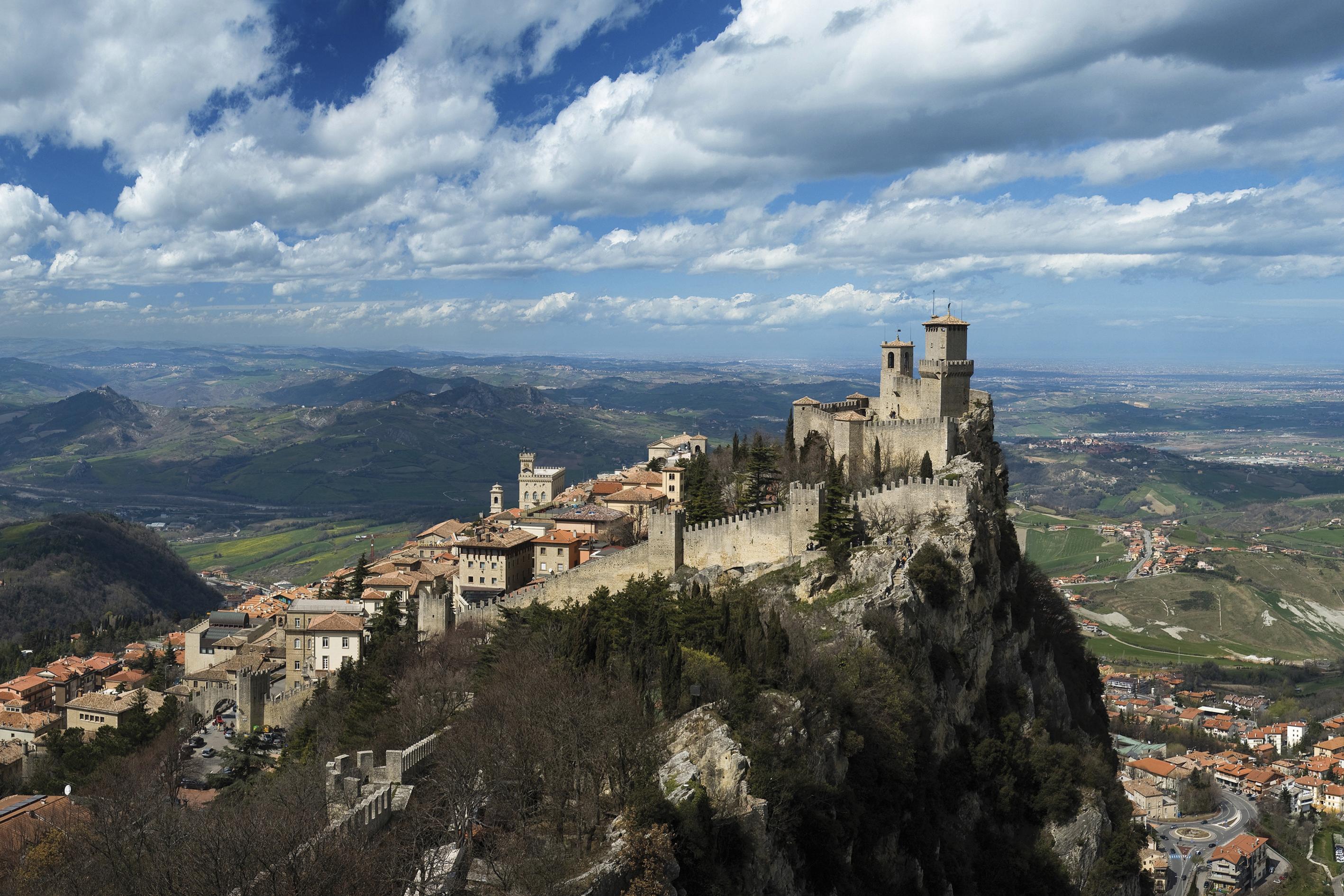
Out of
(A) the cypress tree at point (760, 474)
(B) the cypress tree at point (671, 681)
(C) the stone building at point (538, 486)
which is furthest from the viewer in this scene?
(C) the stone building at point (538, 486)

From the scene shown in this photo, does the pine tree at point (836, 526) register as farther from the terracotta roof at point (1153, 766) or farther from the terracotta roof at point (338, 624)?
the terracotta roof at point (1153, 766)

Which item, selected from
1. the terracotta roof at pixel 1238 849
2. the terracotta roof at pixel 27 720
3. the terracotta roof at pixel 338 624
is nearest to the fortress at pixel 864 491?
the terracotta roof at pixel 338 624

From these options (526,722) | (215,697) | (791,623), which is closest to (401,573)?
(215,697)

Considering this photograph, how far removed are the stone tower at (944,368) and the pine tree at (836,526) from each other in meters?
10.2

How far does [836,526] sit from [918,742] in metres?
9.53

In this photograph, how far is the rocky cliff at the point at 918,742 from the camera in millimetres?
30453

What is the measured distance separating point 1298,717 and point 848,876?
109021 millimetres

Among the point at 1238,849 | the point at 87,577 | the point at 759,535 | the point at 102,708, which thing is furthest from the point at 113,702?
the point at 87,577

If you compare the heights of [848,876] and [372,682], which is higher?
[372,682]

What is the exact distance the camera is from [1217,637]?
497 feet

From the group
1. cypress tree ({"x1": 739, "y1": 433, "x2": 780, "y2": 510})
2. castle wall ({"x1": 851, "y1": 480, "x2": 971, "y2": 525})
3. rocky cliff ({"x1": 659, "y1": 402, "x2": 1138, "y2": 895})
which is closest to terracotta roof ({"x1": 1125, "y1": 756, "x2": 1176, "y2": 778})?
rocky cliff ({"x1": 659, "y1": 402, "x2": 1138, "y2": 895})

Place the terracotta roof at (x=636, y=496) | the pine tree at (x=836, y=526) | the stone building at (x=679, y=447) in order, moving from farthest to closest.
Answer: the stone building at (x=679, y=447) → the terracotta roof at (x=636, y=496) → the pine tree at (x=836, y=526)

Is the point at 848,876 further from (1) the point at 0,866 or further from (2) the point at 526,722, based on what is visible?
(1) the point at 0,866

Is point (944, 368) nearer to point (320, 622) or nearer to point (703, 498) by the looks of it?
point (703, 498)
